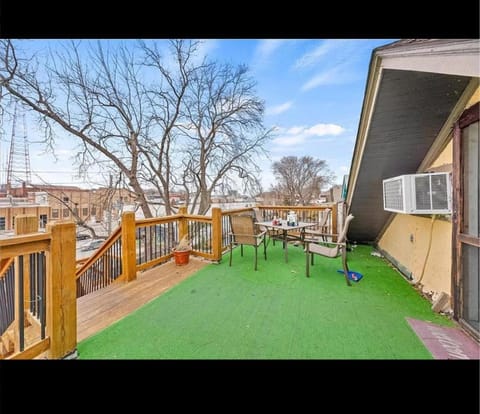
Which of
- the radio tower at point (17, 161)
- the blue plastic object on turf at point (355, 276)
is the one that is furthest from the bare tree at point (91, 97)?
the blue plastic object on turf at point (355, 276)

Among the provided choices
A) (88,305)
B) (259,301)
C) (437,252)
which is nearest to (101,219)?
(88,305)

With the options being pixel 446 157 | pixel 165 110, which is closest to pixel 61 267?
pixel 446 157

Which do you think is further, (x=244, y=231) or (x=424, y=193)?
(x=244, y=231)

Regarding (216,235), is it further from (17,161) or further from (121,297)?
(17,161)

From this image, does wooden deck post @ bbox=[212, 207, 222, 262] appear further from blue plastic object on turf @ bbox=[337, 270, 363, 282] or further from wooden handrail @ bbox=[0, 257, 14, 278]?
wooden handrail @ bbox=[0, 257, 14, 278]

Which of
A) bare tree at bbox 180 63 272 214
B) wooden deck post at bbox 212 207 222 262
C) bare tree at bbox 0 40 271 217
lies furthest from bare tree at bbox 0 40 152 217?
wooden deck post at bbox 212 207 222 262

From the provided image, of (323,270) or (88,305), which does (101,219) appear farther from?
(323,270)

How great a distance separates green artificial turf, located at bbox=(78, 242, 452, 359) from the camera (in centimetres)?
174

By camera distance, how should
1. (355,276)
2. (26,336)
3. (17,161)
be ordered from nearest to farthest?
(26,336)
(355,276)
(17,161)

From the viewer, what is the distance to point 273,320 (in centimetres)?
221

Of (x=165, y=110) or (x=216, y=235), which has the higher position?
(x=165, y=110)

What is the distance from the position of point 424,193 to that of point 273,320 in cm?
231

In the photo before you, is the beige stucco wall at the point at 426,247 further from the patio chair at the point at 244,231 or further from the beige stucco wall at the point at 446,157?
the patio chair at the point at 244,231

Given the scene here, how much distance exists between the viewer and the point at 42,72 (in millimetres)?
6461
